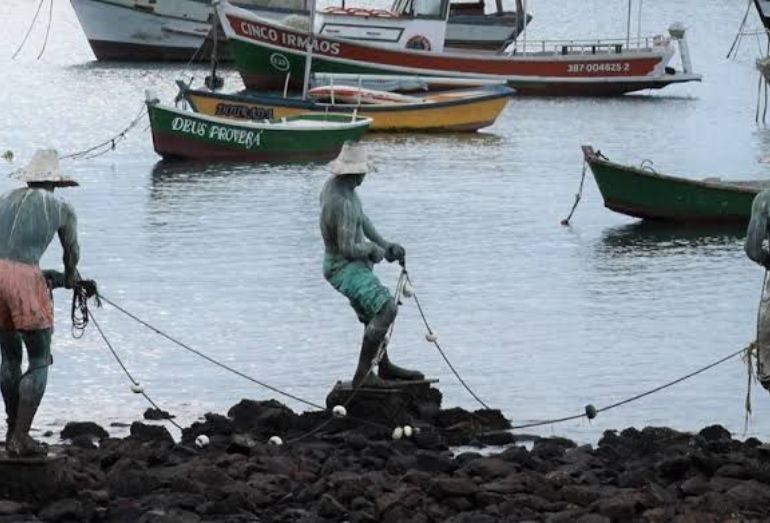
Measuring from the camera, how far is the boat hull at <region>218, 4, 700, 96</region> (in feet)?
167

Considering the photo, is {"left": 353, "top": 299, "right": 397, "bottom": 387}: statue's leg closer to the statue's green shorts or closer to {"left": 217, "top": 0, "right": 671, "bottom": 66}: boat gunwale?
the statue's green shorts

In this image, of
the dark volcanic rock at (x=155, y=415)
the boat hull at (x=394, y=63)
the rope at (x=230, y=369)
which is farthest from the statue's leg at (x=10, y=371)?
the boat hull at (x=394, y=63)

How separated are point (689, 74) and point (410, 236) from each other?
28586 millimetres

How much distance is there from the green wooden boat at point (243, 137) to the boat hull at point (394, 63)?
460 inches

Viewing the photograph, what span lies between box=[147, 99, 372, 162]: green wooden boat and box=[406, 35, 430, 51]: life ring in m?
14.3

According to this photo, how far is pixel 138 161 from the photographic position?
39.7 meters

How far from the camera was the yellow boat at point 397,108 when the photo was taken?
130ft

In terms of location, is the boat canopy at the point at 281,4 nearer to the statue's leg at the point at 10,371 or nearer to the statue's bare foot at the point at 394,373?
the statue's bare foot at the point at 394,373

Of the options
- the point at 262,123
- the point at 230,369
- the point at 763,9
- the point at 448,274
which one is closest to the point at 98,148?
the point at 262,123

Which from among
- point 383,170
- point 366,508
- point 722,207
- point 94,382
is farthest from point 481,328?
point 383,170

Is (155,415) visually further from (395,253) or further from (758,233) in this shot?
(758,233)

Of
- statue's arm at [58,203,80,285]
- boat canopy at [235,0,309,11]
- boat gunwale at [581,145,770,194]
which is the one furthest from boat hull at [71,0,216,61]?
statue's arm at [58,203,80,285]

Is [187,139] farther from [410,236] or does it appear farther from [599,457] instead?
[599,457]

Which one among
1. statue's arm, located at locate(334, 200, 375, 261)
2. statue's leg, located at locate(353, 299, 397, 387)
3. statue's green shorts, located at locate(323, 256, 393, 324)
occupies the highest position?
statue's arm, located at locate(334, 200, 375, 261)
